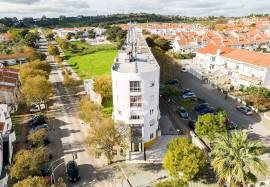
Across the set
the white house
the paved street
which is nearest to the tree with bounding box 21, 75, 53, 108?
the white house

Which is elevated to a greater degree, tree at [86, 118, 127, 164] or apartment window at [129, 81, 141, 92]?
apartment window at [129, 81, 141, 92]

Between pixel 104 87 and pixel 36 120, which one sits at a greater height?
pixel 104 87

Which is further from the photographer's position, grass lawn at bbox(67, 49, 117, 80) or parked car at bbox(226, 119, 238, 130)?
grass lawn at bbox(67, 49, 117, 80)

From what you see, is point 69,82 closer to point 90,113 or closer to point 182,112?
point 90,113

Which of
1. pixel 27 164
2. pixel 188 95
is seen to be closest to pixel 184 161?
pixel 27 164

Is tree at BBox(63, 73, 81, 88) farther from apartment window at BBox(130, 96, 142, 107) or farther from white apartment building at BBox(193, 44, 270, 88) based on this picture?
white apartment building at BBox(193, 44, 270, 88)
